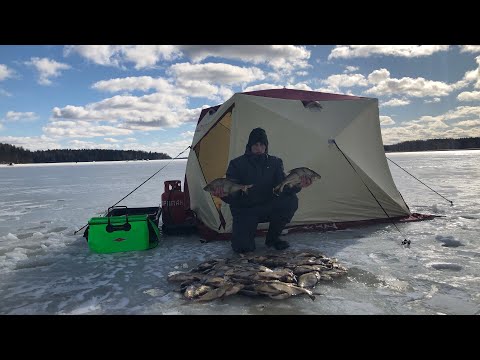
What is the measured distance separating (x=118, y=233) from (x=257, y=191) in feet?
7.29

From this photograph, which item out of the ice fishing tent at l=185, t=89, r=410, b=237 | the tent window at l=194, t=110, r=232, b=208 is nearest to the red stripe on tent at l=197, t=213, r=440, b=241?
the ice fishing tent at l=185, t=89, r=410, b=237

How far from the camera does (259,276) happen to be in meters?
3.68

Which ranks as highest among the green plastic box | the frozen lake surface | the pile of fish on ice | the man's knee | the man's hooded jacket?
the man's hooded jacket

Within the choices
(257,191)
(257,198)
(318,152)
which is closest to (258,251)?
(257,198)

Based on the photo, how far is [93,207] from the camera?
1002 cm

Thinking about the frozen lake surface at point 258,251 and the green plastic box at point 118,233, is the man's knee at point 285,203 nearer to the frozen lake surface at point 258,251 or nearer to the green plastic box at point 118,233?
the frozen lake surface at point 258,251

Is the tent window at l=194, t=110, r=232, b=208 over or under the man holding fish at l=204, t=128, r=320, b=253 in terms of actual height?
over

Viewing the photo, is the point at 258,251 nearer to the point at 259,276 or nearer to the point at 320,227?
the point at 259,276

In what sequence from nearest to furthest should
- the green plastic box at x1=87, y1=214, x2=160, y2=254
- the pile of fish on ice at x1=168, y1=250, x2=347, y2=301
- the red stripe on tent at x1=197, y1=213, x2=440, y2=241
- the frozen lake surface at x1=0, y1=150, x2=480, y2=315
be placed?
the frozen lake surface at x1=0, y1=150, x2=480, y2=315, the pile of fish on ice at x1=168, y1=250, x2=347, y2=301, the green plastic box at x1=87, y1=214, x2=160, y2=254, the red stripe on tent at x1=197, y1=213, x2=440, y2=241

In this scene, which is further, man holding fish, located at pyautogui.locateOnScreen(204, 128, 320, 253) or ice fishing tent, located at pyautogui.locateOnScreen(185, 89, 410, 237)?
ice fishing tent, located at pyautogui.locateOnScreen(185, 89, 410, 237)

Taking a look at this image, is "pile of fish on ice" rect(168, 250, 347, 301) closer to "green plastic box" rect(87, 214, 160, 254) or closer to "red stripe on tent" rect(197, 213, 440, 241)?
"green plastic box" rect(87, 214, 160, 254)

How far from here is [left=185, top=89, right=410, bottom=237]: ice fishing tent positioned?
613cm
